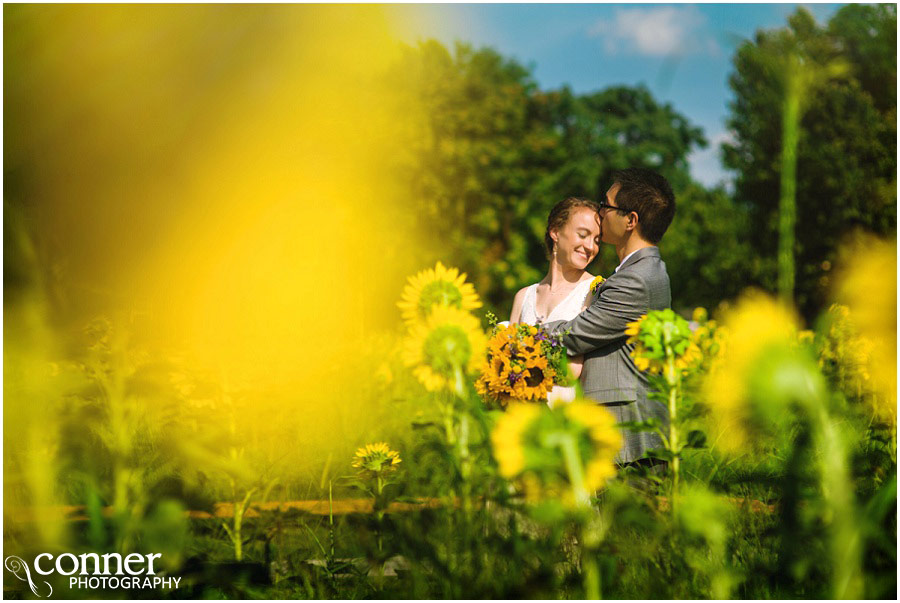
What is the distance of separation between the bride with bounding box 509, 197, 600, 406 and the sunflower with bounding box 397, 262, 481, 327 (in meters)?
1.16

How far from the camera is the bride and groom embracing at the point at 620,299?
2.35 metres

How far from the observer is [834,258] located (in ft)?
45.5

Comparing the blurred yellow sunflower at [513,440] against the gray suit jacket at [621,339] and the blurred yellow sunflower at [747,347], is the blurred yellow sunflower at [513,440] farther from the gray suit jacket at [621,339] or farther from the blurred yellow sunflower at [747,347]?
the gray suit jacket at [621,339]

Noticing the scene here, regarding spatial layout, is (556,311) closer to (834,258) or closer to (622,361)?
(622,361)

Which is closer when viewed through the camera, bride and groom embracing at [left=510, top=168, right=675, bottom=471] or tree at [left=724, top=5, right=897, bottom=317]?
bride and groom embracing at [left=510, top=168, right=675, bottom=471]

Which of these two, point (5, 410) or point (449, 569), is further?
point (5, 410)

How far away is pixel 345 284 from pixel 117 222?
78.2 inches

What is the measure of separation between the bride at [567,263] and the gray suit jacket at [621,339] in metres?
0.39

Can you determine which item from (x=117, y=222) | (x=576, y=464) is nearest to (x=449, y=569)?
(x=576, y=464)

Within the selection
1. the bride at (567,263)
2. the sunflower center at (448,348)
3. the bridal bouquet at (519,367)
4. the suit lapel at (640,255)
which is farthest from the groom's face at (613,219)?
the sunflower center at (448,348)

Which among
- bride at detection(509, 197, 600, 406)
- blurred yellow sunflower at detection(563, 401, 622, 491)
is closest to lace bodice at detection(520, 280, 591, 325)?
bride at detection(509, 197, 600, 406)

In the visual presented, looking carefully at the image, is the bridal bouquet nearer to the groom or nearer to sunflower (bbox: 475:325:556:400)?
sunflower (bbox: 475:325:556:400)

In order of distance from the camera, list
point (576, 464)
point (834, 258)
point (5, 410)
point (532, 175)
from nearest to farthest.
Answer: point (576, 464), point (5, 410), point (834, 258), point (532, 175)

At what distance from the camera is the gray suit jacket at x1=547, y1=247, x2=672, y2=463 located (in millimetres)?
2338
